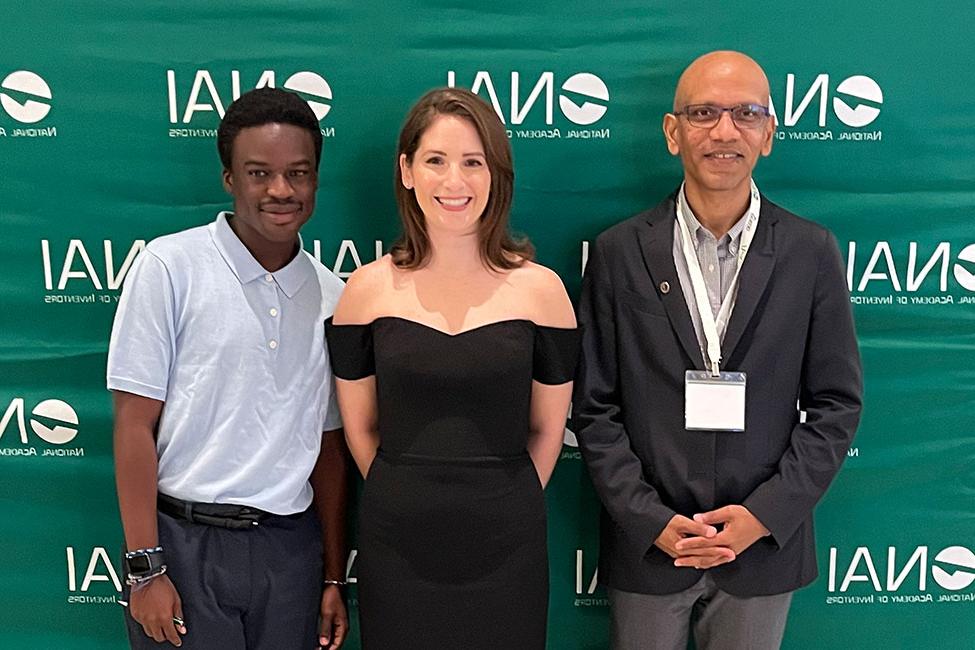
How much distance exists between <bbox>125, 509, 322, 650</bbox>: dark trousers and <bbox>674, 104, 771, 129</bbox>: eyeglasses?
4.38 feet

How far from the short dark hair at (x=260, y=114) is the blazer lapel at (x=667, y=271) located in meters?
0.82

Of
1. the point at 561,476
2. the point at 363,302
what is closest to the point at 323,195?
the point at 363,302

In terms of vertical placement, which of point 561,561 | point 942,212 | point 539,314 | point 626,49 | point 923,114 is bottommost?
point 561,561

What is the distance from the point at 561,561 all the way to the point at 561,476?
0.26m

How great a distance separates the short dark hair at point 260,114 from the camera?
189 cm

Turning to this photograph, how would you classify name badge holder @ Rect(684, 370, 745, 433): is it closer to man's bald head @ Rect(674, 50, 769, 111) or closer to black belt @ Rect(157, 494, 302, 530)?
man's bald head @ Rect(674, 50, 769, 111)

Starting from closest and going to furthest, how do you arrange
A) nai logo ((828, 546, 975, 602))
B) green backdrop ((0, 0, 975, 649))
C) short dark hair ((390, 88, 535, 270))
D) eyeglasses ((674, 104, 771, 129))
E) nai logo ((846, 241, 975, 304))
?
short dark hair ((390, 88, 535, 270)), eyeglasses ((674, 104, 771, 129)), green backdrop ((0, 0, 975, 649)), nai logo ((846, 241, 975, 304)), nai logo ((828, 546, 975, 602))

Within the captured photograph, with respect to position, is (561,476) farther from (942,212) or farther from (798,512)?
(942,212)

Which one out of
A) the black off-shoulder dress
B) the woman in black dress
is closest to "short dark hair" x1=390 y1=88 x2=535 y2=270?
the woman in black dress

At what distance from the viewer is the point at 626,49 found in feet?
7.63

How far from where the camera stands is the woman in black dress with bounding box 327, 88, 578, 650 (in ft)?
6.14

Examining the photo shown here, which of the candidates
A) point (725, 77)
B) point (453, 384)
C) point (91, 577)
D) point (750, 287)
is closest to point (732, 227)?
point (750, 287)

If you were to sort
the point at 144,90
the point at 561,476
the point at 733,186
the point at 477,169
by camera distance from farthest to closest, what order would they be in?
1. the point at 561,476
2. the point at 144,90
3. the point at 733,186
4. the point at 477,169

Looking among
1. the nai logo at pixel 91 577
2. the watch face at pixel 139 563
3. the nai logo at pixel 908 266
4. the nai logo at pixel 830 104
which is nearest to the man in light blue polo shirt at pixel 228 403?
the watch face at pixel 139 563
